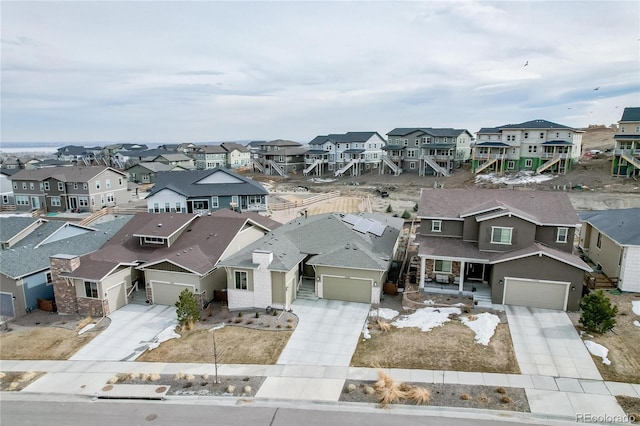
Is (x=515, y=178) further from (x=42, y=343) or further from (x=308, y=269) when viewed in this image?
(x=42, y=343)

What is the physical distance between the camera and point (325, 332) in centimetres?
2288

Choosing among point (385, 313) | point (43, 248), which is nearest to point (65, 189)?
point (43, 248)

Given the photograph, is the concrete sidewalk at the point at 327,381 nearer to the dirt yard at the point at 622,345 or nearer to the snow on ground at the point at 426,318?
the dirt yard at the point at 622,345

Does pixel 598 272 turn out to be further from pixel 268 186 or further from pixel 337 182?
pixel 268 186

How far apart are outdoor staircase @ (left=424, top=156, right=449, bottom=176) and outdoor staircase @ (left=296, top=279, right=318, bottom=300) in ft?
178

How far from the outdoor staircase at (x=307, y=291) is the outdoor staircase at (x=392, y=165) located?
56505mm

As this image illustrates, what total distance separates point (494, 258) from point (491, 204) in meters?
4.35

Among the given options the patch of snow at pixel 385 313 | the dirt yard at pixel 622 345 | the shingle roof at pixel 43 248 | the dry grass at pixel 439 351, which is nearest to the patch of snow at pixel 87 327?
the shingle roof at pixel 43 248

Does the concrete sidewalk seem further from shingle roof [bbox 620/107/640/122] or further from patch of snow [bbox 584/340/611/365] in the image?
shingle roof [bbox 620/107/640/122]

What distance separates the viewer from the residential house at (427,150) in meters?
78.4

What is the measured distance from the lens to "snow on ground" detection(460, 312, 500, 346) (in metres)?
21.3

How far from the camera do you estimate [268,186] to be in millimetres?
81188

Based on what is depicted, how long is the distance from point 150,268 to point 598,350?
26.0 meters

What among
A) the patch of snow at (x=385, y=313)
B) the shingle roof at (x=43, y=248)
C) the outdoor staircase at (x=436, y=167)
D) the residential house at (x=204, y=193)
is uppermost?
the outdoor staircase at (x=436, y=167)
